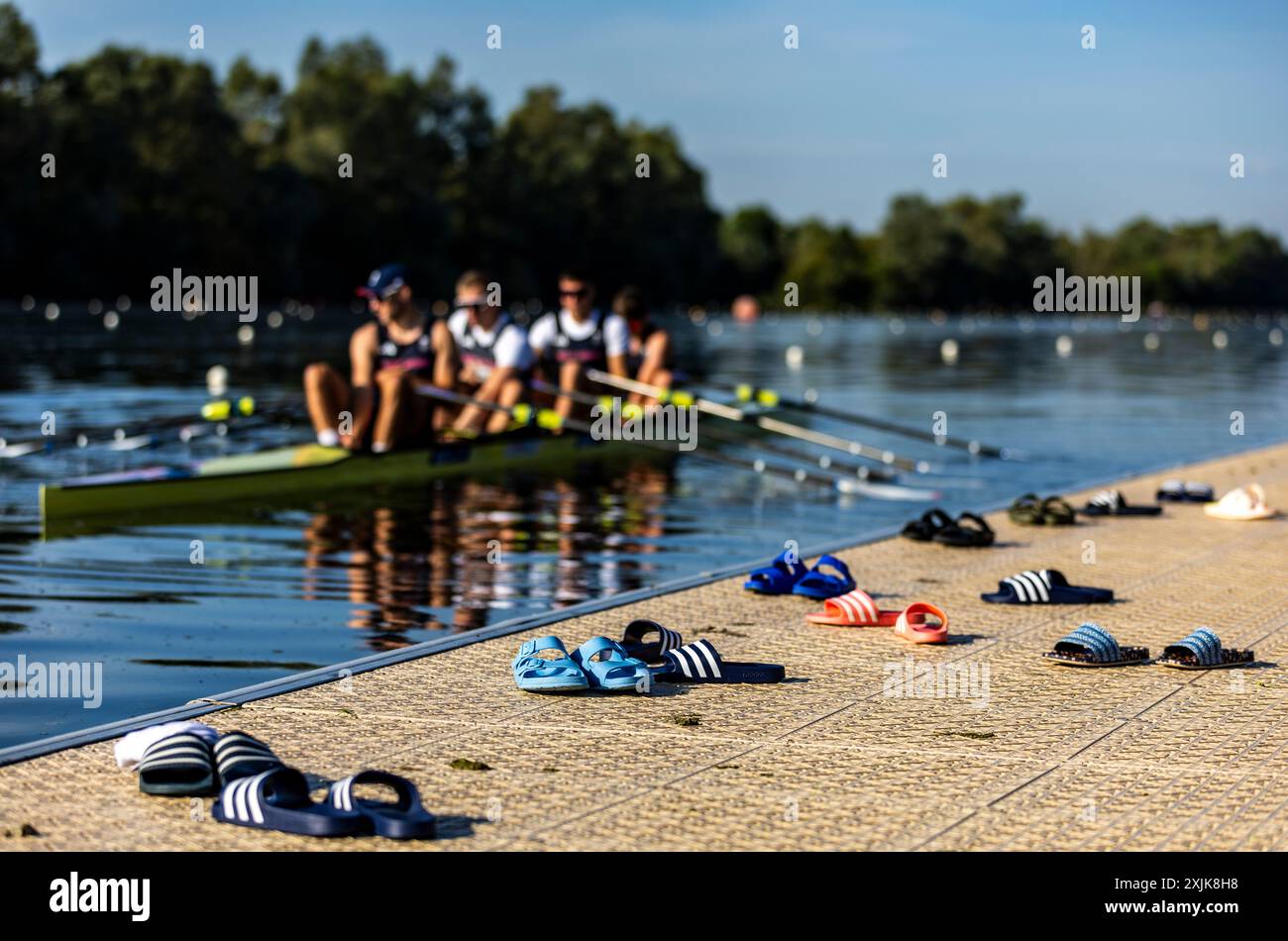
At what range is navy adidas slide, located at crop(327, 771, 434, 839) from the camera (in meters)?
5.02

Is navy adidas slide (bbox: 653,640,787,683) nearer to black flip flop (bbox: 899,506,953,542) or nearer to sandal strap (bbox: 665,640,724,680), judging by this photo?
sandal strap (bbox: 665,640,724,680)

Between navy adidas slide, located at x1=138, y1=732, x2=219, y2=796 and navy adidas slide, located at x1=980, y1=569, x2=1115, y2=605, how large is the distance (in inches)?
204

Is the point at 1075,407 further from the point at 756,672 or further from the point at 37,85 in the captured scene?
the point at 37,85

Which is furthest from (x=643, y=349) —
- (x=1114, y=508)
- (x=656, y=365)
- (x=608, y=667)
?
(x=608, y=667)

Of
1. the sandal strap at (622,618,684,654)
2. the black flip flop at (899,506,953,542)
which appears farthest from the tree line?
the sandal strap at (622,618,684,654)

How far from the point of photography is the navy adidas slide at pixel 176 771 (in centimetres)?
538

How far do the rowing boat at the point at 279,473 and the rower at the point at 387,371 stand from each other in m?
0.26

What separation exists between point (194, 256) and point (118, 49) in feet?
38.8

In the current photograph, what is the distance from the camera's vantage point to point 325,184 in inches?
3799

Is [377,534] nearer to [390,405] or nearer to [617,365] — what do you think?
[390,405]

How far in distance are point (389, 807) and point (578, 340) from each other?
46.7 feet

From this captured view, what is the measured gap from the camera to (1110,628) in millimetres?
8500

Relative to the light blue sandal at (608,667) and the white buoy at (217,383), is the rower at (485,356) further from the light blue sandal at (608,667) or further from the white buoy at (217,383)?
the light blue sandal at (608,667)
